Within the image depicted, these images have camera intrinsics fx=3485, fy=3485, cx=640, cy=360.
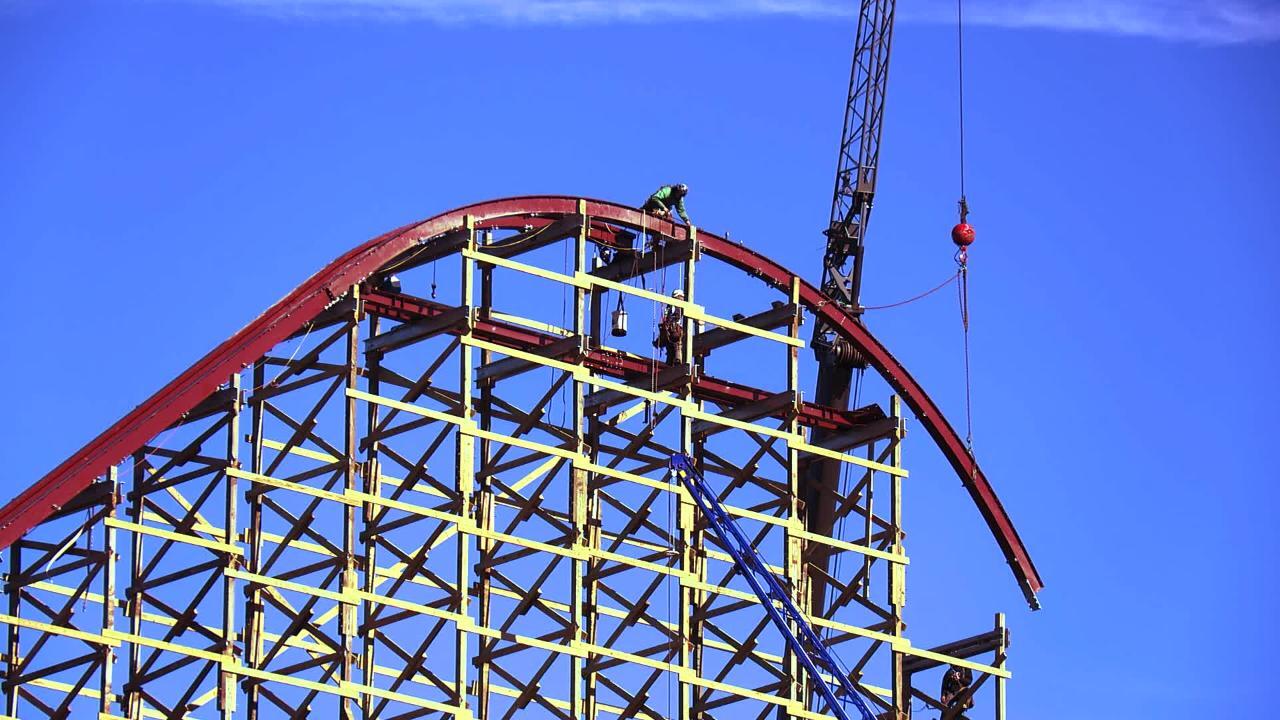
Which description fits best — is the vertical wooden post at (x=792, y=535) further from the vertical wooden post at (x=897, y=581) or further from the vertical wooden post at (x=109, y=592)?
the vertical wooden post at (x=109, y=592)

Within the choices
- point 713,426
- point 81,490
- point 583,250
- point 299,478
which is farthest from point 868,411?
point 81,490

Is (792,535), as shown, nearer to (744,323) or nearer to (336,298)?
(744,323)

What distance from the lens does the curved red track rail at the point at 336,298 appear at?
6312 cm

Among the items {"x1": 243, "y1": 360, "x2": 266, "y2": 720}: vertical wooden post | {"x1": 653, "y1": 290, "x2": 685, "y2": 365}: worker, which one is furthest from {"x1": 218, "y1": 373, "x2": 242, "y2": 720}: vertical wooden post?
{"x1": 653, "y1": 290, "x2": 685, "y2": 365}: worker

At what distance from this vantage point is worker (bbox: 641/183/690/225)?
240 feet

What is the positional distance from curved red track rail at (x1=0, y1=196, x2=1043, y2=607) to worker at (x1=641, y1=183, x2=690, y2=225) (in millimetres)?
526

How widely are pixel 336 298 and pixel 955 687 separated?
1717 centimetres

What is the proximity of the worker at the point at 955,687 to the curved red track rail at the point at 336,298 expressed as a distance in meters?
2.61

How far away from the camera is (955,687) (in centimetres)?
7519

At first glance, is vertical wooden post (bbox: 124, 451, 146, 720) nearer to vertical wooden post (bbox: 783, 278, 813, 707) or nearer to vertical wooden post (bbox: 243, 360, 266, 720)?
vertical wooden post (bbox: 243, 360, 266, 720)

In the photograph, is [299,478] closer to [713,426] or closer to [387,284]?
[387,284]

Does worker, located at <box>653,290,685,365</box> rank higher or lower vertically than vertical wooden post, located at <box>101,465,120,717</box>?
higher

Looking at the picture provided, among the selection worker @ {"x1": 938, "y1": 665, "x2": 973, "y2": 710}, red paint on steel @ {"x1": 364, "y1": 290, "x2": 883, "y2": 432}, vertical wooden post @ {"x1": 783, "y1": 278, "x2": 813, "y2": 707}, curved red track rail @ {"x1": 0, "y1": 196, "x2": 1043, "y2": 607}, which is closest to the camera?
curved red track rail @ {"x1": 0, "y1": 196, "x2": 1043, "y2": 607}

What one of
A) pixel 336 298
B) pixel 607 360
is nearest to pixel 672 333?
pixel 607 360
